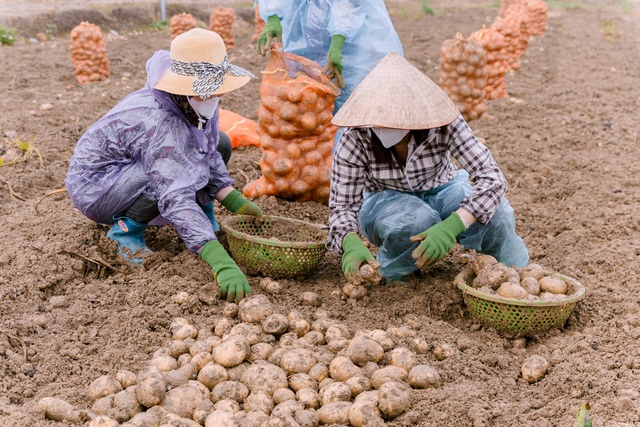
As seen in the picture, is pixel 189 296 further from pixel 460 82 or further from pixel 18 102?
pixel 18 102

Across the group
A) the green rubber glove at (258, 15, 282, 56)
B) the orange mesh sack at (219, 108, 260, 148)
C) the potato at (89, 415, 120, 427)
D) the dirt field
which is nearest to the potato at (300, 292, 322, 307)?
the dirt field

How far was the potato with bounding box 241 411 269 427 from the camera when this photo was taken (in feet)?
6.73

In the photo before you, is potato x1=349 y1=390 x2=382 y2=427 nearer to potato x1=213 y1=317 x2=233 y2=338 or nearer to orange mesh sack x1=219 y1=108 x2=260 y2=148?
potato x1=213 y1=317 x2=233 y2=338

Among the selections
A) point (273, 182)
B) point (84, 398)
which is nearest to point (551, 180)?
point (273, 182)

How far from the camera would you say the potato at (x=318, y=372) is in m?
2.32

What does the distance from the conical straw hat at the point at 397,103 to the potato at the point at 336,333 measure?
2.61ft

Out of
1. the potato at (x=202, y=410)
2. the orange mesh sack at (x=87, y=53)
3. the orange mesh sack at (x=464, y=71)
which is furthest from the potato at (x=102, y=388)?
the orange mesh sack at (x=87, y=53)

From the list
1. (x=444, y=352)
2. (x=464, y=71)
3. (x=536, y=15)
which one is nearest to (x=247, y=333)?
(x=444, y=352)

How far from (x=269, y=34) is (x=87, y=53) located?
3.76 meters

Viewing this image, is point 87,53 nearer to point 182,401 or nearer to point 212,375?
point 212,375

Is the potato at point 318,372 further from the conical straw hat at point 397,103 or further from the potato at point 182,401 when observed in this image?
the conical straw hat at point 397,103

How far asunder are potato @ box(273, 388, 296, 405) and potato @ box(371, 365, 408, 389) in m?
0.29

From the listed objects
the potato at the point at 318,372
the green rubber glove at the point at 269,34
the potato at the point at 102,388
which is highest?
the green rubber glove at the point at 269,34

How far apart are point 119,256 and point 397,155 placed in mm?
1494
